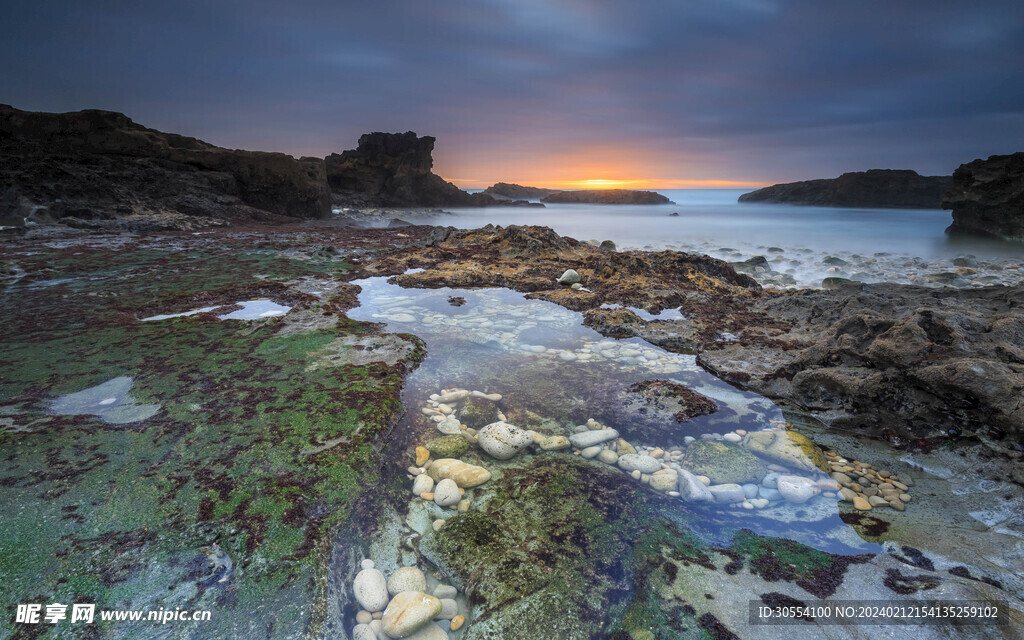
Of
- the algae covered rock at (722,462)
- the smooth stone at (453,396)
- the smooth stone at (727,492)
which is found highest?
the smooth stone at (453,396)

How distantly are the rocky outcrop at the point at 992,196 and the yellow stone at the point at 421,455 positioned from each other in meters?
26.6

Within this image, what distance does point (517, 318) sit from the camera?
6.28 meters

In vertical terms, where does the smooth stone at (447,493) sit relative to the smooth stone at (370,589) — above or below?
above

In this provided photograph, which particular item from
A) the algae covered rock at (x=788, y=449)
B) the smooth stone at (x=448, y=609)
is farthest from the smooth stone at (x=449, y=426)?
the algae covered rock at (x=788, y=449)

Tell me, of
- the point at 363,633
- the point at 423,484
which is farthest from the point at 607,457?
the point at 363,633

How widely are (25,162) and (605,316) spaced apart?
70.6 feet

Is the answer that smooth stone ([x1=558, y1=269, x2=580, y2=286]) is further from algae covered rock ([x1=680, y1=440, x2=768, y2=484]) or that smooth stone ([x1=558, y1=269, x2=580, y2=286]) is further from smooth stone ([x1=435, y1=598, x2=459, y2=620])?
smooth stone ([x1=435, y1=598, x2=459, y2=620])

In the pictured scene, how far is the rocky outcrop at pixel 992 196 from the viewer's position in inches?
718

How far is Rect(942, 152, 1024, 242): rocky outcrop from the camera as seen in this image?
18.2 meters

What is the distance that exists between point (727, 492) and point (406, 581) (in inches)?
80.7

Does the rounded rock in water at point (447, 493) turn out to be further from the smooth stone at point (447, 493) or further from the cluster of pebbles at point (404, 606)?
the cluster of pebbles at point (404, 606)

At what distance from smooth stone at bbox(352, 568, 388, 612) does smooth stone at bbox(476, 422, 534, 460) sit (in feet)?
3.77

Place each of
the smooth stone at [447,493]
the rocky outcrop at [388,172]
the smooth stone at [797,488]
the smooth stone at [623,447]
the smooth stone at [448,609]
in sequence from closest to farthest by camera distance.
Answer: the smooth stone at [448,609], the smooth stone at [447,493], the smooth stone at [797,488], the smooth stone at [623,447], the rocky outcrop at [388,172]

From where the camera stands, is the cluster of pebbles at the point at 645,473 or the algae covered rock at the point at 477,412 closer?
the cluster of pebbles at the point at 645,473
